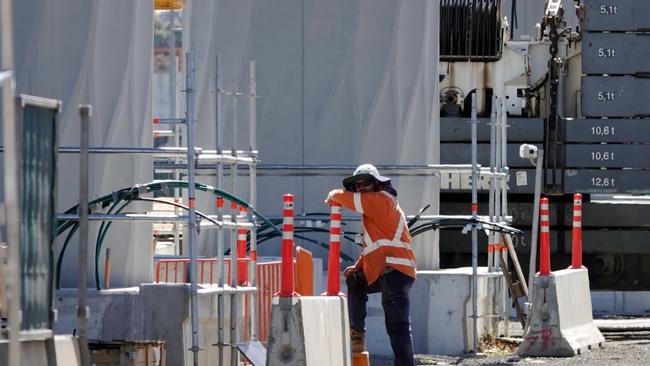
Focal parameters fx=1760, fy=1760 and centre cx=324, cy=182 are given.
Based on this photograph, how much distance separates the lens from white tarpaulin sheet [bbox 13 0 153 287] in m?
13.3

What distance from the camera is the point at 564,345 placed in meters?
16.7

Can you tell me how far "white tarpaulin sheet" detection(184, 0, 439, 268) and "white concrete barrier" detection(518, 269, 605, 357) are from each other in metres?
1.32

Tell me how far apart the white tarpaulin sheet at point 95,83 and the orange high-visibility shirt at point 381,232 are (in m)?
1.66

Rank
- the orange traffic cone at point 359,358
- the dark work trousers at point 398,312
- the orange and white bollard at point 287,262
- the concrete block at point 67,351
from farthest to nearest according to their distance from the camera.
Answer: the orange traffic cone at point 359,358 < the dark work trousers at point 398,312 < the orange and white bollard at point 287,262 < the concrete block at point 67,351

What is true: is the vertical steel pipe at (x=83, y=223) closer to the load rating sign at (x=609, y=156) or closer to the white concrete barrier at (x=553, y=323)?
the white concrete barrier at (x=553, y=323)

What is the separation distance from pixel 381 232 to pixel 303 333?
5.09 feet

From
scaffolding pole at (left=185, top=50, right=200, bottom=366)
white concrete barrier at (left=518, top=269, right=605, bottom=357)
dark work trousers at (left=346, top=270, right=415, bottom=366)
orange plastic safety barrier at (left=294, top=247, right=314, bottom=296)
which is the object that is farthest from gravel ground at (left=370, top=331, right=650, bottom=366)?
scaffolding pole at (left=185, top=50, right=200, bottom=366)

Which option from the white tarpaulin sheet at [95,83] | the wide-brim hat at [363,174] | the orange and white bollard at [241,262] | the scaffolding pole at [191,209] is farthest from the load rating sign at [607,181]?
the scaffolding pole at [191,209]

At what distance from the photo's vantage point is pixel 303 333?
11898 mm

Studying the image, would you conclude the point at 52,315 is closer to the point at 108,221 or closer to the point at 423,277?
the point at 108,221

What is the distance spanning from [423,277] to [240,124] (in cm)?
247

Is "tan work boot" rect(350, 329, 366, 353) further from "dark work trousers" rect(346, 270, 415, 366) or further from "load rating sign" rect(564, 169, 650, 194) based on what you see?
"load rating sign" rect(564, 169, 650, 194)

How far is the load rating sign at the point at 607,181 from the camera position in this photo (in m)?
24.8

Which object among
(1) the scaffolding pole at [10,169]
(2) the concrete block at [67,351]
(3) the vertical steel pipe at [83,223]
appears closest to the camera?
(1) the scaffolding pole at [10,169]
